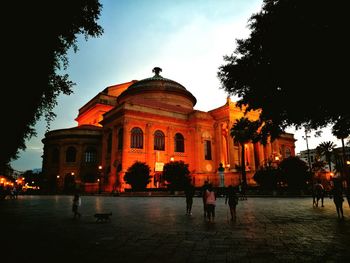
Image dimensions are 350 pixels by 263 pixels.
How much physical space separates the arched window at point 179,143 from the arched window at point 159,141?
2.99 meters

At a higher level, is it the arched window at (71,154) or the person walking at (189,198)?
the arched window at (71,154)

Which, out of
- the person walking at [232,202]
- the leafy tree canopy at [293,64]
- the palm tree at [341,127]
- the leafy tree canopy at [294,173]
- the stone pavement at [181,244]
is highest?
the leafy tree canopy at [293,64]

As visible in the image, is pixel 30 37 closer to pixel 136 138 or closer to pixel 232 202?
pixel 232 202

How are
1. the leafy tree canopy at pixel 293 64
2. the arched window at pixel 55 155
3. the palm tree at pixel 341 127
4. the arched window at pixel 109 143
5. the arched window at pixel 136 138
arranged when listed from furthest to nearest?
the arched window at pixel 55 155, the arched window at pixel 109 143, the arched window at pixel 136 138, the palm tree at pixel 341 127, the leafy tree canopy at pixel 293 64

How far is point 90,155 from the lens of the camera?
52656mm

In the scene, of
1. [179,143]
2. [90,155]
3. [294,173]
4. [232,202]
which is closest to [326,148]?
[294,173]

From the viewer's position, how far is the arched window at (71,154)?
172 feet

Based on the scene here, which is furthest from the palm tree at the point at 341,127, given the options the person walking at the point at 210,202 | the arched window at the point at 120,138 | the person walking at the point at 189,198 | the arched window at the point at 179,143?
the arched window at the point at 179,143

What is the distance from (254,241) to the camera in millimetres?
6227

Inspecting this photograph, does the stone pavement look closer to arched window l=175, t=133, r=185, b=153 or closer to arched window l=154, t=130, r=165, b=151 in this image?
arched window l=154, t=130, r=165, b=151

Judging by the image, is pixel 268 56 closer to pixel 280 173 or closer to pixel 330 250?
pixel 330 250

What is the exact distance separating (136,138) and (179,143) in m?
8.70

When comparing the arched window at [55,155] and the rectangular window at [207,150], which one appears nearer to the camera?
the rectangular window at [207,150]

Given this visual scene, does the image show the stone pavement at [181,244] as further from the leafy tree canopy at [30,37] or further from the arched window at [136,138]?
the arched window at [136,138]
